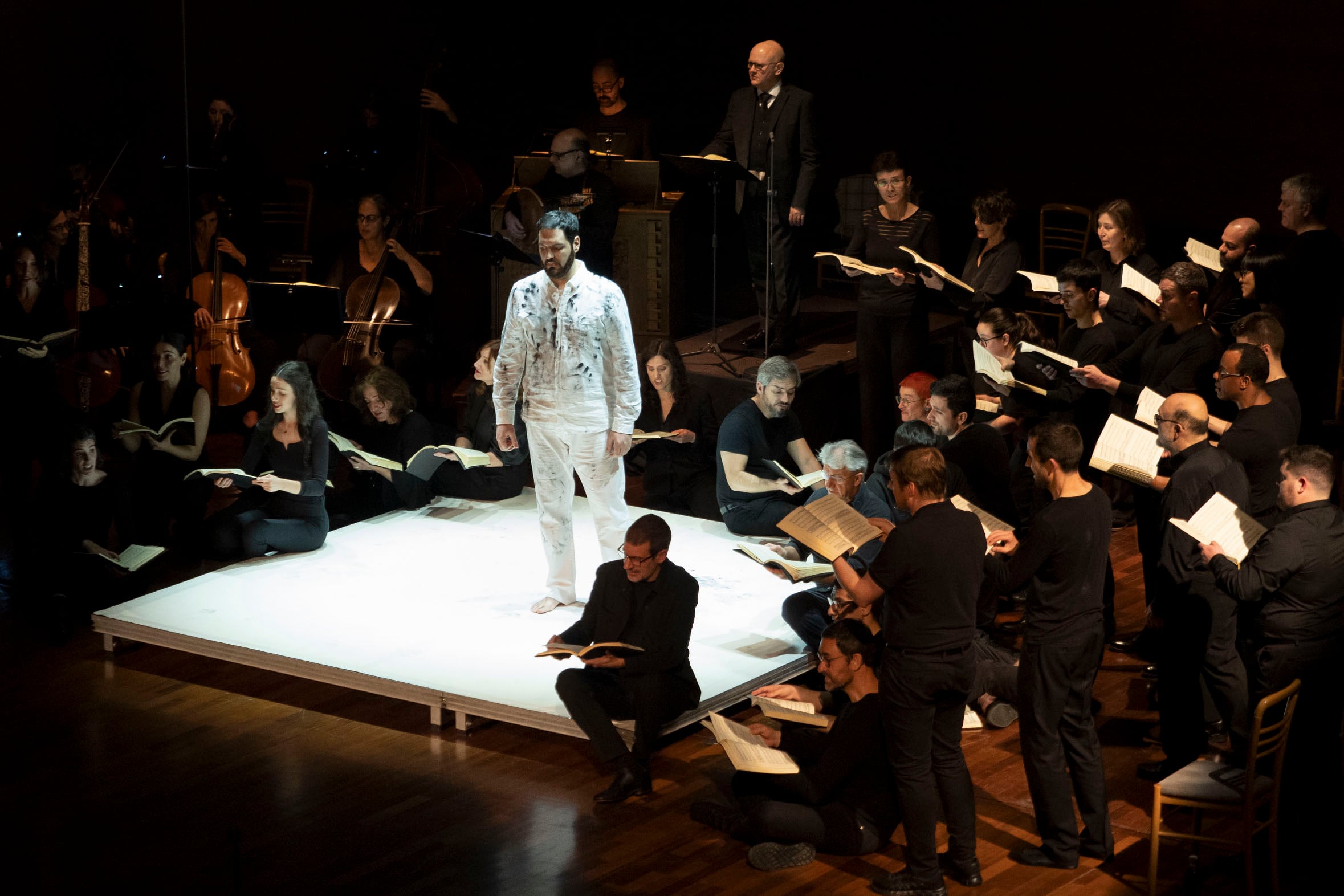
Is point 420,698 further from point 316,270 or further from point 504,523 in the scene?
A: point 316,270

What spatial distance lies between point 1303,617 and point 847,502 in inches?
65.7

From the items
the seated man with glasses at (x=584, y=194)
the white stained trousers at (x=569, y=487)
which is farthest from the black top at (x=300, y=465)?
the seated man with glasses at (x=584, y=194)

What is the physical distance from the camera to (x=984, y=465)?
5902 mm

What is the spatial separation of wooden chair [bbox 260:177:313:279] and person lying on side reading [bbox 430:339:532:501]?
2159 millimetres

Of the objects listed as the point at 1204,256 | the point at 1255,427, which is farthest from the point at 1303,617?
the point at 1204,256

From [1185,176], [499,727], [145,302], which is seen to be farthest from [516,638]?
[1185,176]

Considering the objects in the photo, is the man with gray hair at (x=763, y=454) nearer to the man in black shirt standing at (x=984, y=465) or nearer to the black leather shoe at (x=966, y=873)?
the man in black shirt standing at (x=984, y=465)

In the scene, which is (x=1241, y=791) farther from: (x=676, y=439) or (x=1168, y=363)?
(x=676, y=439)

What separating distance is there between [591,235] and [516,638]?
2585mm

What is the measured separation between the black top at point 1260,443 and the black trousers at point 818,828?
185 cm

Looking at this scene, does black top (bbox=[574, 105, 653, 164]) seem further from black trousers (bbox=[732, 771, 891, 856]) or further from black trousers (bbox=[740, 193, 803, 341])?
black trousers (bbox=[732, 771, 891, 856])

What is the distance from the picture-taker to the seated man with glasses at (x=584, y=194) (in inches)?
295

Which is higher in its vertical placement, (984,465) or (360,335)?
(360,335)

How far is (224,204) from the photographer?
7793mm
